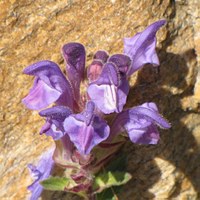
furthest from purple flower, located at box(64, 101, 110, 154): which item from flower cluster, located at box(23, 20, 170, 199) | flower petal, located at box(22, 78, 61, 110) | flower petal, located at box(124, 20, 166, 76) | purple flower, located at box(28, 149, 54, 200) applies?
purple flower, located at box(28, 149, 54, 200)

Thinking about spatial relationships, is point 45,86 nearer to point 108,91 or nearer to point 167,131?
point 108,91

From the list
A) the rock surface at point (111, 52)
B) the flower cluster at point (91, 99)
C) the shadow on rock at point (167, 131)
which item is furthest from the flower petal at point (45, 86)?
the shadow on rock at point (167, 131)

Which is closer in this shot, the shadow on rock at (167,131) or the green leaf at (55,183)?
the green leaf at (55,183)

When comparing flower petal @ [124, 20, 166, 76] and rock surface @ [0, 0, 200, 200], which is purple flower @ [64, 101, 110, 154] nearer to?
flower petal @ [124, 20, 166, 76]

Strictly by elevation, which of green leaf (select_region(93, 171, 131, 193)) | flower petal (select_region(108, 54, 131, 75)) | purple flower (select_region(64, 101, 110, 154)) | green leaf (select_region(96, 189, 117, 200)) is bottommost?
green leaf (select_region(96, 189, 117, 200))

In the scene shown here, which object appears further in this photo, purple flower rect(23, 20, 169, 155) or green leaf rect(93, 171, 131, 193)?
green leaf rect(93, 171, 131, 193)

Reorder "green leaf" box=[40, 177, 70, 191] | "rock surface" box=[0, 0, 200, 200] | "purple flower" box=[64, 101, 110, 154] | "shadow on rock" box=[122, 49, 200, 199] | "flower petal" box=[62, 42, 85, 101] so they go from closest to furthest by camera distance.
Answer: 1. "purple flower" box=[64, 101, 110, 154]
2. "flower petal" box=[62, 42, 85, 101]
3. "green leaf" box=[40, 177, 70, 191]
4. "rock surface" box=[0, 0, 200, 200]
5. "shadow on rock" box=[122, 49, 200, 199]

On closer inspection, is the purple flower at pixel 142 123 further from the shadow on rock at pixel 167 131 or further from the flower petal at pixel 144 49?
the shadow on rock at pixel 167 131
